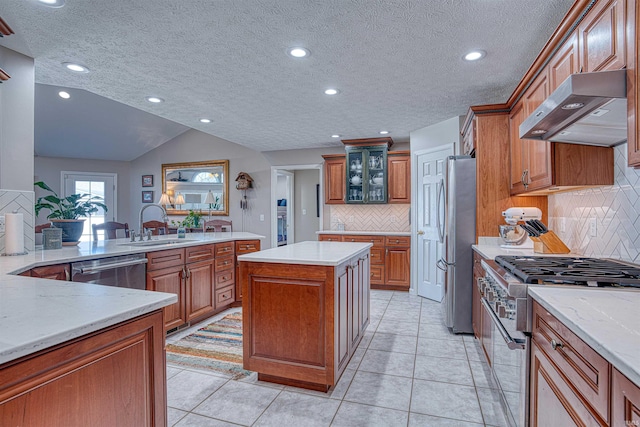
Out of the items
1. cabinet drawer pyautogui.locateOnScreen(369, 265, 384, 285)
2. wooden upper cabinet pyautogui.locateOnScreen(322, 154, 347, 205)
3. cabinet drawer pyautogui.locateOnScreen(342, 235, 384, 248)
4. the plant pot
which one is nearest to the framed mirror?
wooden upper cabinet pyautogui.locateOnScreen(322, 154, 347, 205)

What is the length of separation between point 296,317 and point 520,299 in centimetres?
130

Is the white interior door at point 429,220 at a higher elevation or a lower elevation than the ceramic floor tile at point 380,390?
higher

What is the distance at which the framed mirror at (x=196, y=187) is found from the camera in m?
6.62

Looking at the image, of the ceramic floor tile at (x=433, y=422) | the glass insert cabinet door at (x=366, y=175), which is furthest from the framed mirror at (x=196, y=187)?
the ceramic floor tile at (x=433, y=422)

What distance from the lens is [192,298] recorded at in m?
3.29

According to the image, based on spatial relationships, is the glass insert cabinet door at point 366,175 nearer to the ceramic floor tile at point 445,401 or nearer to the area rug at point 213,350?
the area rug at point 213,350

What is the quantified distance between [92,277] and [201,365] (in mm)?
1047

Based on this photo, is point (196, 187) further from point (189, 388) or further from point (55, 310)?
point (55, 310)

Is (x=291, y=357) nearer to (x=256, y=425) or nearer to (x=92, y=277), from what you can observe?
(x=256, y=425)

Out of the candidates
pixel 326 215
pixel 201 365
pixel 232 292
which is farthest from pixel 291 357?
pixel 326 215

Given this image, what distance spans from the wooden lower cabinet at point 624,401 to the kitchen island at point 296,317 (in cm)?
141

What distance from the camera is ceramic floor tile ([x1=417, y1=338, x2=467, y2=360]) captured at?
2.71m

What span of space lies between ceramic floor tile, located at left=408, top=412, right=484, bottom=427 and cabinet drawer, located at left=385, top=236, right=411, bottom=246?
3.16 m

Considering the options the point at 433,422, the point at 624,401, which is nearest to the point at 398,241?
the point at 433,422
